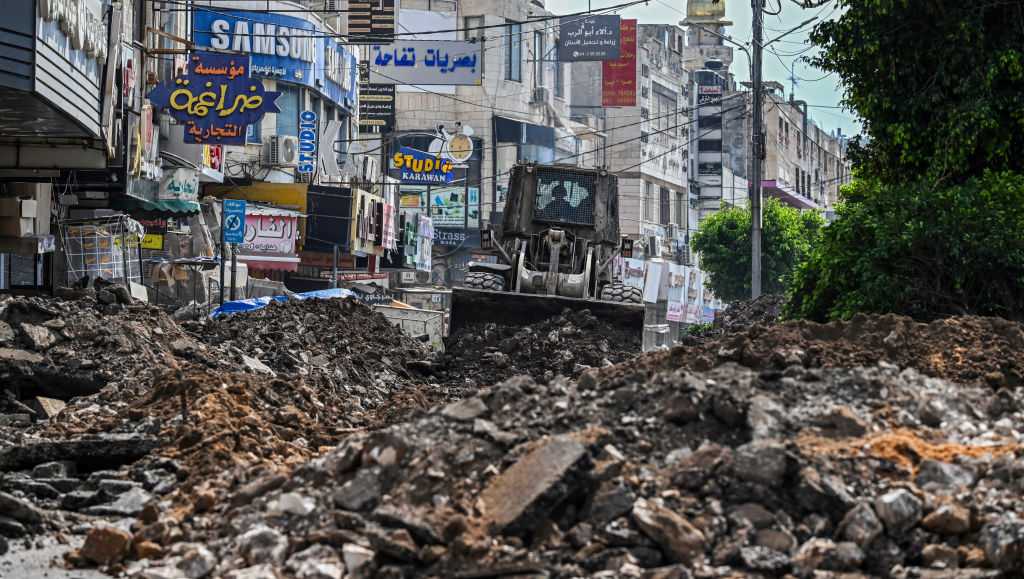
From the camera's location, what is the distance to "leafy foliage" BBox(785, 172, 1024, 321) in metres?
19.6

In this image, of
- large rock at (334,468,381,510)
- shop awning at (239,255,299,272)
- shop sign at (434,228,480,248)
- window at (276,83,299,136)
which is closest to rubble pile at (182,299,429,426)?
large rock at (334,468,381,510)

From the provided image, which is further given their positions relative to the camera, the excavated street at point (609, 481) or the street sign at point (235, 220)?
the street sign at point (235, 220)

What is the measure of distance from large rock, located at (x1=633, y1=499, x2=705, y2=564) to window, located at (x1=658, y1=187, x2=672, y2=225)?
9990 centimetres

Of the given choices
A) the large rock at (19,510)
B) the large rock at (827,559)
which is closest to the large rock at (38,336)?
the large rock at (19,510)

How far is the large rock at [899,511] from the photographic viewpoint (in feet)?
27.8

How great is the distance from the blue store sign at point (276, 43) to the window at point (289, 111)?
27.7 inches

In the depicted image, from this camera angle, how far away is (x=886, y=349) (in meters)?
13.1

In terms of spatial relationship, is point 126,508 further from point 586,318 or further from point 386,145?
point 386,145

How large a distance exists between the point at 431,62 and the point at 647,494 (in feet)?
186

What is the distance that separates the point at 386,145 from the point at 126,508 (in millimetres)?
47734

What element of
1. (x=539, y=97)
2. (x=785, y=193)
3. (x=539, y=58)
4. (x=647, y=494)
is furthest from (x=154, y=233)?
(x=785, y=193)

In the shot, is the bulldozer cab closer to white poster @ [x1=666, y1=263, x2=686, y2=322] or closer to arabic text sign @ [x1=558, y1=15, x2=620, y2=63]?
arabic text sign @ [x1=558, y1=15, x2=620, y2=63]

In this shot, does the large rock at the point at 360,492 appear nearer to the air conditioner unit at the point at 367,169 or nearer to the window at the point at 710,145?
the air conditioner unit at the point at 367,169

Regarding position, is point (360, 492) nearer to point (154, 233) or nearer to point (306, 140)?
point (154, 233)
